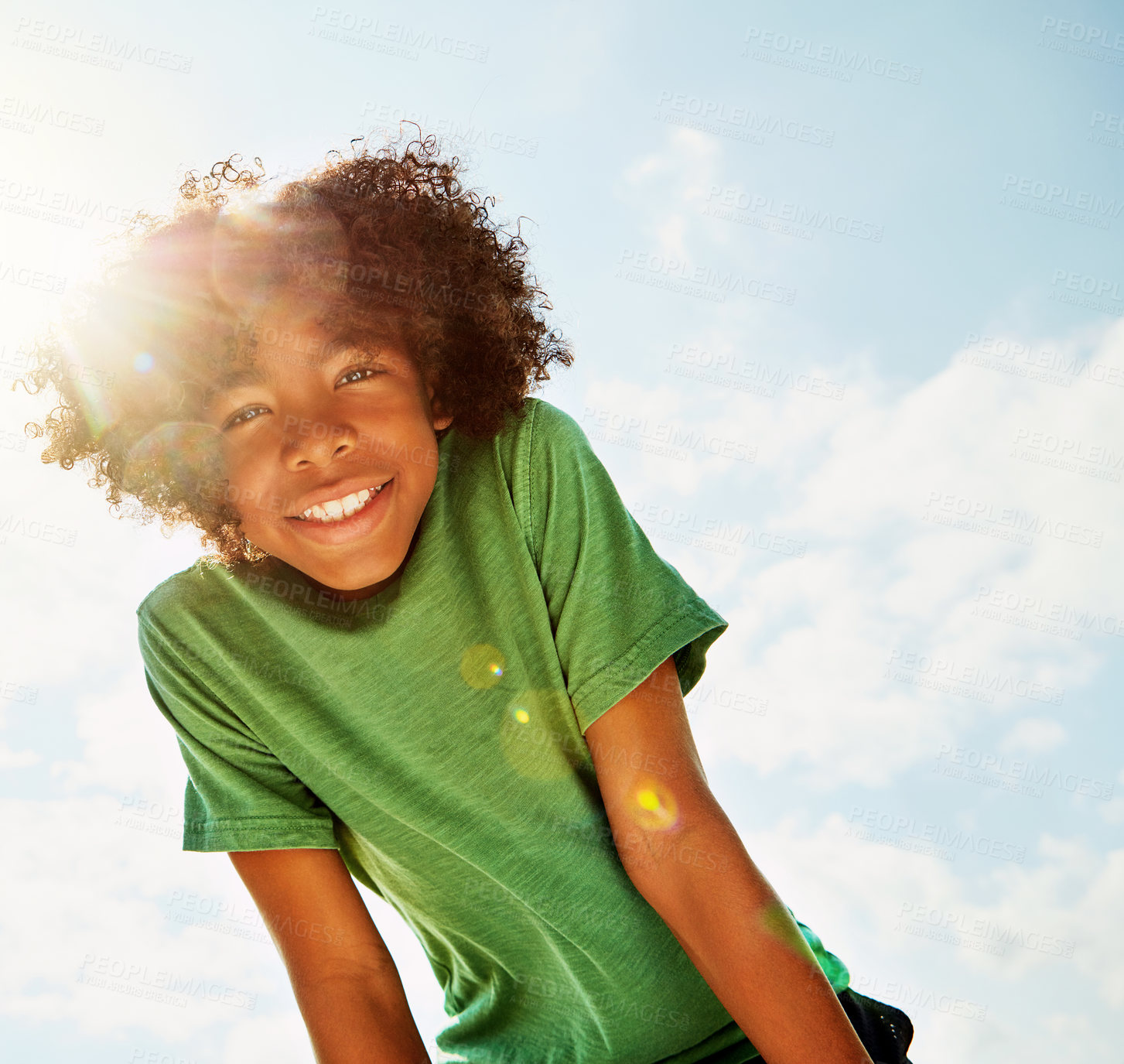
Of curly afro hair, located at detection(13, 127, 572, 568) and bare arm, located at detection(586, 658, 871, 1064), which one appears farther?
curly afro hair, located at detection(13, 127, 572, 568)

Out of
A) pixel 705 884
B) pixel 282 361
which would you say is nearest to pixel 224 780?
pixel 282 361

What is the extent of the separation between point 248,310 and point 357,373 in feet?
0.75

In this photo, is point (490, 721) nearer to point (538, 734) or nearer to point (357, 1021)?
point (538, 734)

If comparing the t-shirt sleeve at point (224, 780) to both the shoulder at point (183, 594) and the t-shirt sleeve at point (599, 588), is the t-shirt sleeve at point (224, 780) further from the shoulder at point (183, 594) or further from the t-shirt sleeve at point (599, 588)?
the t-shirt sleeve at point (599, 588)

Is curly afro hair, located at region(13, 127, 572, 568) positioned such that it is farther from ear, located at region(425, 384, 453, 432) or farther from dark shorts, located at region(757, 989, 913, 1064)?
dark shorts, located at region(757, 989, 913, 1064)

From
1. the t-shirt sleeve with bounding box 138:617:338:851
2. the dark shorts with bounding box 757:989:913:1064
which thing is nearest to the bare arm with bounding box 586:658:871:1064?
the dark shorts with bounding box 757:989:913:1064

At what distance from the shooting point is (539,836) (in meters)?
1.81

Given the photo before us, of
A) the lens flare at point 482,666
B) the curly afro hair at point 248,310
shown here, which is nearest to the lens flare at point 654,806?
the lens flare at point 482,666

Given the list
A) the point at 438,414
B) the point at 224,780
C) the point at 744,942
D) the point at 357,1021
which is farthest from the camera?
the point at 438,414

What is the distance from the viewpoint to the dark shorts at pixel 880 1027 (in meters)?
1.78

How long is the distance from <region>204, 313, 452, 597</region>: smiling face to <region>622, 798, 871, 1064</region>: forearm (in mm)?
740

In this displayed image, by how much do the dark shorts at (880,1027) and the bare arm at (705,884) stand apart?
33cm

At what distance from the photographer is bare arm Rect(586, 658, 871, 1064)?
4.84 feet

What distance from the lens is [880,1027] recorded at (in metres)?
1.83
